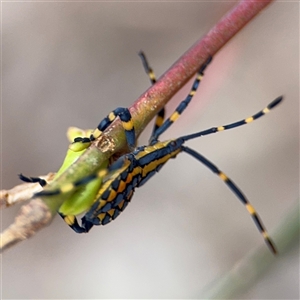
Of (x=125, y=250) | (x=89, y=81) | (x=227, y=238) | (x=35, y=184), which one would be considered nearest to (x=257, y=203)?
(x=227, y=238)

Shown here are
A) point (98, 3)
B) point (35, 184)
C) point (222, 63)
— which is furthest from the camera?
point (98, 3)

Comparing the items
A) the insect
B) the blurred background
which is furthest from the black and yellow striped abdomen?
the blurred background

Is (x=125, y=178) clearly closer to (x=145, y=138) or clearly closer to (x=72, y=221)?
(x=72, y=221)

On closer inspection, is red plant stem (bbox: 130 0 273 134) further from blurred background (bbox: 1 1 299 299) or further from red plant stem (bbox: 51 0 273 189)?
blurred background (bbox: 1 1 299 299)

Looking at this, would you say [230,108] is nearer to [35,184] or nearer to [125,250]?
[125,250]

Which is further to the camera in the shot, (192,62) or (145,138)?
(145,138)

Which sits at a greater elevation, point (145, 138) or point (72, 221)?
point (145, 138)

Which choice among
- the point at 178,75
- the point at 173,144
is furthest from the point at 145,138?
the point at 178,75

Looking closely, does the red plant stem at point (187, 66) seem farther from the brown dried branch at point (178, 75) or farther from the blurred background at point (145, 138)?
the blurred background at point (145, 138)
